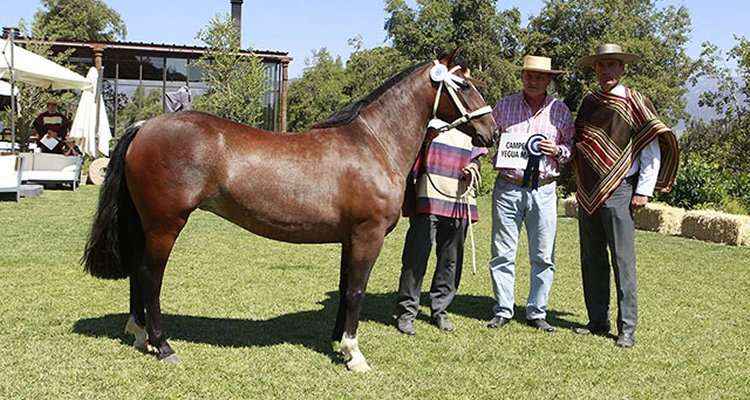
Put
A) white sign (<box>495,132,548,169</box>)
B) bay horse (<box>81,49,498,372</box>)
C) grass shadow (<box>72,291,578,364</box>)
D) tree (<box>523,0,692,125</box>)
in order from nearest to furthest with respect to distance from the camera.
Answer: bay horse (<box>81,49,498,372</box>), grass shadow (<box>72,291,578,364</box>), white sign (<box>495,132,548,169</box>), tree (<box>523,0,692,125</box>)

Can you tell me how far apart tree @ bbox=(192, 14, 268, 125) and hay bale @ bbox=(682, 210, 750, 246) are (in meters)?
15.9

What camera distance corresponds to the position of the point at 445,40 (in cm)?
4441

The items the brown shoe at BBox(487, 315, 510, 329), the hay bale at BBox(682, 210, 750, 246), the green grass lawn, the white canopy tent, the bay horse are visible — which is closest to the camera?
the green grass lawn

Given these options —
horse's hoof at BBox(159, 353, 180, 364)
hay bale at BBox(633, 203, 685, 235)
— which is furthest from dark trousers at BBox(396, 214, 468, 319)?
hay bale at BBox(633, 203, 685, 235)

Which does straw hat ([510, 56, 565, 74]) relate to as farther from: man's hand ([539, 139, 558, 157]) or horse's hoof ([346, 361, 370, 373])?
horse's hoof ([346, 361, 370, 373])

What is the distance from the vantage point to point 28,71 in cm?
1370

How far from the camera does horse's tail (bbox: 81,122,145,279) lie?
4250mm

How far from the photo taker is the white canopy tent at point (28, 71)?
1307 cm

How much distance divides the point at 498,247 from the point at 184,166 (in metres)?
2.70

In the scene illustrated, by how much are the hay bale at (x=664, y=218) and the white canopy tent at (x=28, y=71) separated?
12680 mm

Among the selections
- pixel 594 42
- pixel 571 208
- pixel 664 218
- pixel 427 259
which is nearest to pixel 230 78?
pixel 571 208

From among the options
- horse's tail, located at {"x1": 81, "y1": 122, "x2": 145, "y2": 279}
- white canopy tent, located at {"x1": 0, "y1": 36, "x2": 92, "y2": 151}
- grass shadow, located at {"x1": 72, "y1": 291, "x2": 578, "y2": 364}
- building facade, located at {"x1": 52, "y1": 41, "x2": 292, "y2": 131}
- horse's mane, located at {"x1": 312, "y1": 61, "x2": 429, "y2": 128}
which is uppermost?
building facade, located at {"x1": 52, "y1": 41, "x2": 292, "y2": 131}

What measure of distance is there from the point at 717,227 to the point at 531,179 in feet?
24.3

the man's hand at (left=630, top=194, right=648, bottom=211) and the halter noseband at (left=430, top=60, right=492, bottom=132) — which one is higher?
the halter noseband at (left=430, top=60, right=492, bottom=132)
